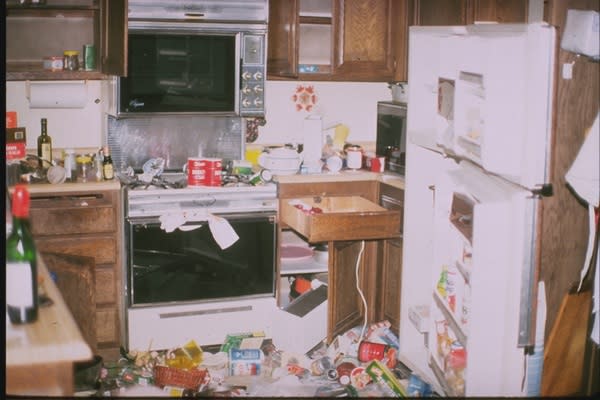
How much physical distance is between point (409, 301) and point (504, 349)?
1.16 meters

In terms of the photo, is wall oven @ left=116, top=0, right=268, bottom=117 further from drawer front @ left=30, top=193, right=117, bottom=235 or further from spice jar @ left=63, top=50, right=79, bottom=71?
drawer front @ left=30, top=193, right=117, bottom=235

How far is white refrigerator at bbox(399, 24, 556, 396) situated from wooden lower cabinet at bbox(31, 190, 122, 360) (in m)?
1.55

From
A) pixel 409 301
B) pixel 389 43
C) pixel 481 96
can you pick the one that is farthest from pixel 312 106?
pixel 481 96

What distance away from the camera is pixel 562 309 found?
2457 mm

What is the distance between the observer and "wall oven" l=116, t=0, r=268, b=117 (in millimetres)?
3695

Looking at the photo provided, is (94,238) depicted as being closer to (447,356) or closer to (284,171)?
(284,171)

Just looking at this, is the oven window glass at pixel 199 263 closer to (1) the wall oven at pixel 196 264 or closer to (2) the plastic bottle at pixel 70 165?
(1) the wall oven at pixel 196 264

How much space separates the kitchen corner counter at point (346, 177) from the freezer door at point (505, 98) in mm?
1250

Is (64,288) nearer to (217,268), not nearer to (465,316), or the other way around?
(217,268)

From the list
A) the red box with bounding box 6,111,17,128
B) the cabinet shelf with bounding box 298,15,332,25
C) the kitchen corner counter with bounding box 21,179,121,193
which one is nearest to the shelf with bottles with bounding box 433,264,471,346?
the kitchen corner counter with bounding box 21,179,121,193

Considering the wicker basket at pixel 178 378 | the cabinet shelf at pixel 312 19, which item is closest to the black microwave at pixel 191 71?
the cabinet shelf at pixel 312 19

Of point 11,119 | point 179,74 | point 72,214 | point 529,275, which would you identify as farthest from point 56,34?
point 529,275

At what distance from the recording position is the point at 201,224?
3.76 meters

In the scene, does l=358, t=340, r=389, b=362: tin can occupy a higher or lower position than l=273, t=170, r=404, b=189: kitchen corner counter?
lower
